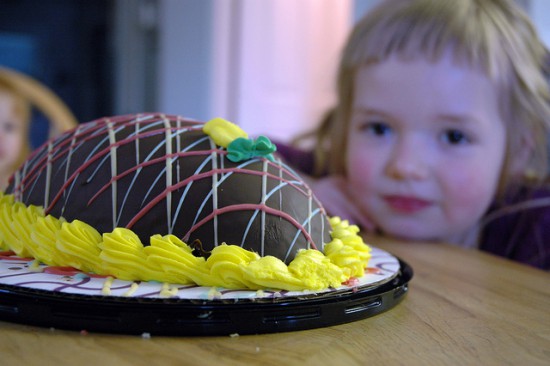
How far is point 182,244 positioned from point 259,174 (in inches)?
5.1

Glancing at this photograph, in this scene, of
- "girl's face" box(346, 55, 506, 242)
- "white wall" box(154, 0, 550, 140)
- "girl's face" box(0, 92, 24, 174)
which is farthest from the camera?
"white wall" box(154, 0, 550, 140)

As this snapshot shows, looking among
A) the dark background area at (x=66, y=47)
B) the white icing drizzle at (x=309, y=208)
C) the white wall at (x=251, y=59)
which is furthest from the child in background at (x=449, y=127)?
the dark background area at (x=66, y=47)

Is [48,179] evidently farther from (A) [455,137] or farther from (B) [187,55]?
(B) [187,55]

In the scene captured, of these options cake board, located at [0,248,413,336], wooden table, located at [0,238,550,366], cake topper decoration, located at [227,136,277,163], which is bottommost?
wooden table, located at [0,238,550,366]

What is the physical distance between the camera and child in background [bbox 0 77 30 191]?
1.66m

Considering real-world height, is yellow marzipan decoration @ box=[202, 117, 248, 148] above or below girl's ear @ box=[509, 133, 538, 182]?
above

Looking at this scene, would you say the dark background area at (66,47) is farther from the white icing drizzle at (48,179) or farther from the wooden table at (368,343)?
the wooden table at (368,343)

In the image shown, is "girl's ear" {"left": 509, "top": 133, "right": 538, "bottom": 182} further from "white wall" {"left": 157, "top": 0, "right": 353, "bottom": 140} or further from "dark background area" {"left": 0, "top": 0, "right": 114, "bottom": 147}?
"dark background area" {"left": 0, "top": 0, "right": 114, "bottom": 147}

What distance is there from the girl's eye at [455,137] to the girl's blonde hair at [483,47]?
0.13m

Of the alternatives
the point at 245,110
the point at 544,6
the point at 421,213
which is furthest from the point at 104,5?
the point at 421,213

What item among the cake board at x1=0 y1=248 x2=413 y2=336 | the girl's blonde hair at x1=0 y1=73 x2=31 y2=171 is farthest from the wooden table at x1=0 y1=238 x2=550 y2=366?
the girl's blonde hair at x1=0 y1=73 x2=31 y2=171

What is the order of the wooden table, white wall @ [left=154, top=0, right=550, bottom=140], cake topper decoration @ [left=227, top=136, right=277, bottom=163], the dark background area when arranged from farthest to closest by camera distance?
the dark background area → white wall @ [left=154, top=0, right=550, bottom=140] → cake topper decoration @ [left=227, top=136, right=277, bottom=163] → the wooden table

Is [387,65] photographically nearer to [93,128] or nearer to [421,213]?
[421,213]

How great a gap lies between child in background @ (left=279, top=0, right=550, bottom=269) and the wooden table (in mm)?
536
